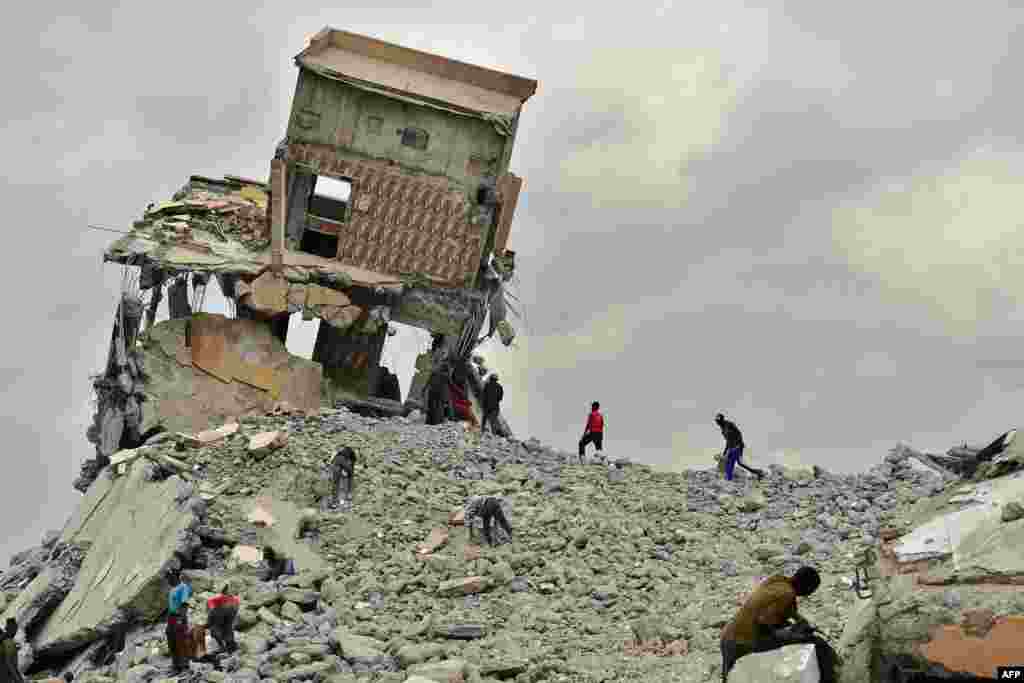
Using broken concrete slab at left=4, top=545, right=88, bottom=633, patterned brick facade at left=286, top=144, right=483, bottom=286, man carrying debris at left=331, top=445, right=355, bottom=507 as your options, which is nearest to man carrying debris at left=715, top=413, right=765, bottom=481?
man carrying debris at left=331, top=445, right=355, bottom=507

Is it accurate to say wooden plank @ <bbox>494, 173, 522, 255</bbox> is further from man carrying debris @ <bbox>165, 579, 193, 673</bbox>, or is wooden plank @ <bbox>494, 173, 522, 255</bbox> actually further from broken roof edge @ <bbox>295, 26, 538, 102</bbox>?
man carrying debris @ <bbox>165, 579, 193, 673</bbox>

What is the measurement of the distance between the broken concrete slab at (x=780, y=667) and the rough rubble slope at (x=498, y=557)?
267cm

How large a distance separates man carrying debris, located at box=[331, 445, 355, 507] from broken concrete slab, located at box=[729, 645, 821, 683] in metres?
10.0

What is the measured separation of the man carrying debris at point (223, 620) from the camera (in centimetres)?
1400

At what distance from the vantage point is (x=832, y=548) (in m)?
16.0

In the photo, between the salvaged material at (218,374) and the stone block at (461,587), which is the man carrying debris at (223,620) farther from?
the salvaged material at (218,374)

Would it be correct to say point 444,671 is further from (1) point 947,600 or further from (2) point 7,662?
(1) point 947,600

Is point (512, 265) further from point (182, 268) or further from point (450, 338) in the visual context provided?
point (182, 268)

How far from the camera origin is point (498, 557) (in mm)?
16766

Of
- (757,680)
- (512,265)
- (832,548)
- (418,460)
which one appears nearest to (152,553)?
(418,460)

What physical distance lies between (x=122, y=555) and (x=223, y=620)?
193 inches

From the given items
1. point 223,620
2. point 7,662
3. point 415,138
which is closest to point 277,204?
point 415,138

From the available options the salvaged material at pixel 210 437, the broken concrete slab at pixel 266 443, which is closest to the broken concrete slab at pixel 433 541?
the broken concrete slab at pixel 266 443

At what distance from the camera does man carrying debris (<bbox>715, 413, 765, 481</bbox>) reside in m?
19.6
